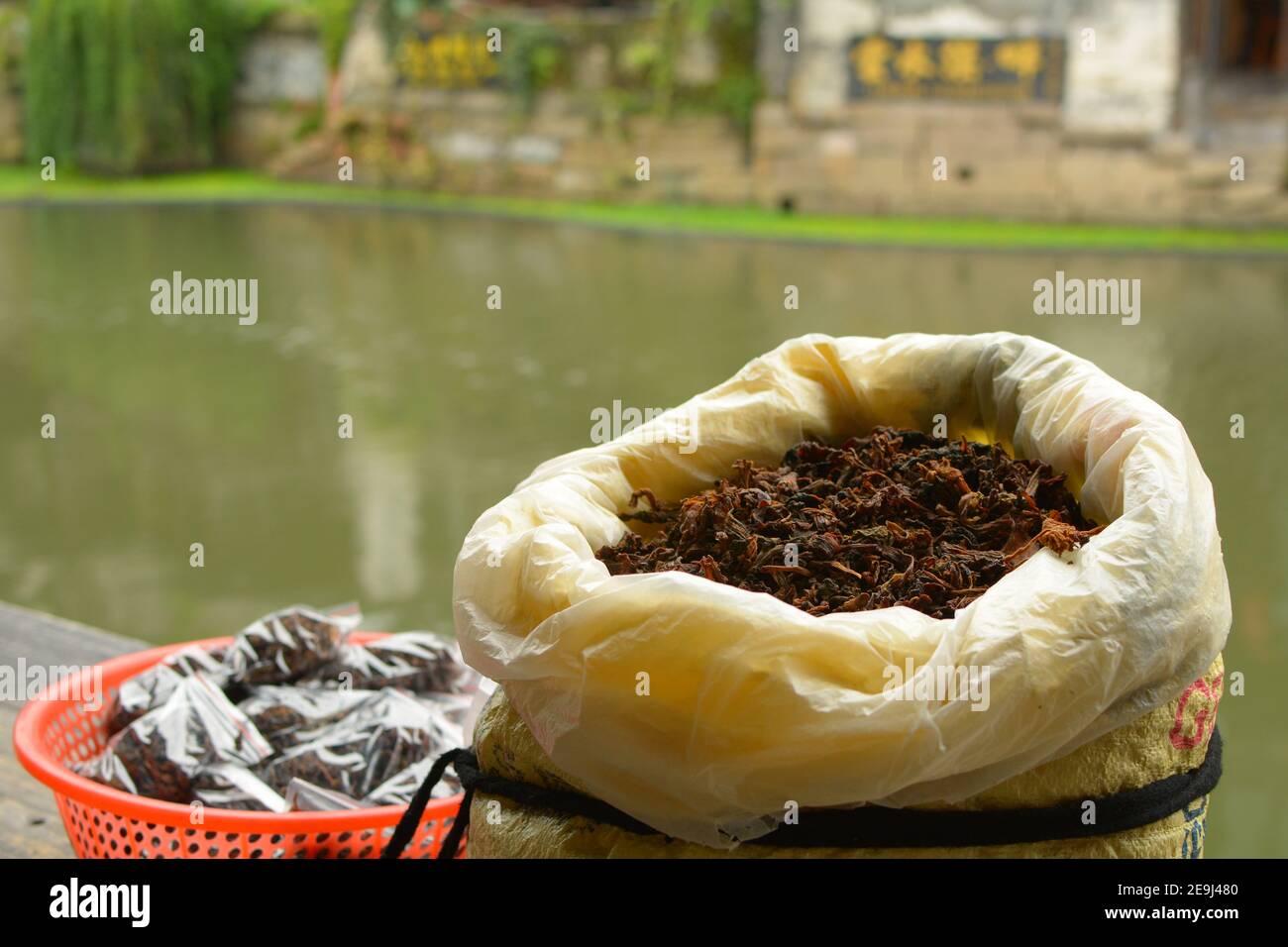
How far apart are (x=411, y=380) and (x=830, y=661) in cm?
531

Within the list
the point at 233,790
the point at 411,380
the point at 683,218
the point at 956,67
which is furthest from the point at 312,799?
the point at 956,67

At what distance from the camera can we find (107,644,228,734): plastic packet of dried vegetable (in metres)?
1.89

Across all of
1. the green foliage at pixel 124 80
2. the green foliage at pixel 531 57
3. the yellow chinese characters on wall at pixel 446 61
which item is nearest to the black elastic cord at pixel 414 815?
the green foliage at pixel 531 57

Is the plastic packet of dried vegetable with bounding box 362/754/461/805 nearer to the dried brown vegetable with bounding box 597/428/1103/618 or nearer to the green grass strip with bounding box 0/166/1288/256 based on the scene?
the dried brown vegetable with bounding box 597/428/1103/618

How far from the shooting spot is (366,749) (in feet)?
5.89

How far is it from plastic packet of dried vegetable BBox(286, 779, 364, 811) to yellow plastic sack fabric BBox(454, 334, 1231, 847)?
467 mm

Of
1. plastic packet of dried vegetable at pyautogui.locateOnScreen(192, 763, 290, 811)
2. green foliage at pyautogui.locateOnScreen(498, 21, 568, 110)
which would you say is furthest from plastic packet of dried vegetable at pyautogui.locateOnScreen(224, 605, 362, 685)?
green foliage at pyautogui.locateOnScreen(498, 21, 568, 110)

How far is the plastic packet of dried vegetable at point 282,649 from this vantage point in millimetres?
1989

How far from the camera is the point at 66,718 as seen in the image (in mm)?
1854

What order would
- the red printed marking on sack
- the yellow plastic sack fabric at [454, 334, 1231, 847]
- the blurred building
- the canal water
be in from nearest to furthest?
the yellow plastic sack fabric at [454, 334, 1231, 847]
the red printed marking on sack
the canal water
the blurred building

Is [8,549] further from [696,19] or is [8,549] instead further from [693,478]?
[696,19]
